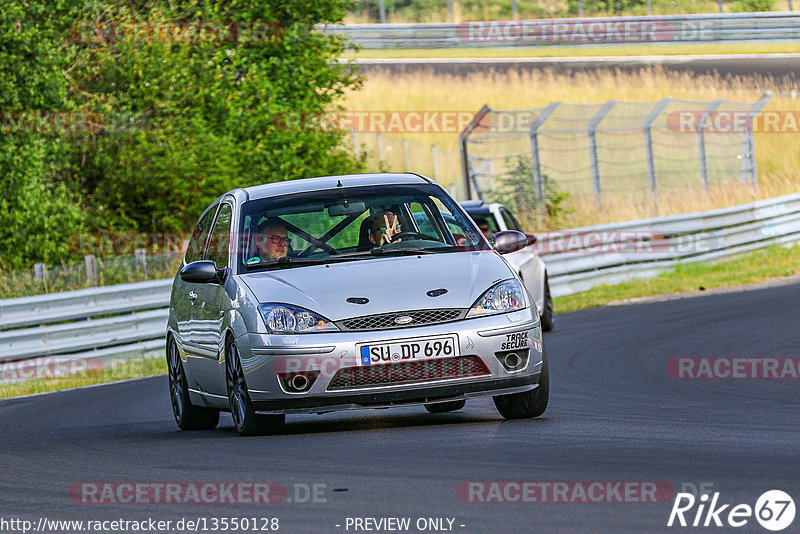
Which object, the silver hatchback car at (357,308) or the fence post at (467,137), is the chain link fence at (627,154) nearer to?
the fence post at (467,137)

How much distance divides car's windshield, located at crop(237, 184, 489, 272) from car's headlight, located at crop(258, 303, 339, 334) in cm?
61

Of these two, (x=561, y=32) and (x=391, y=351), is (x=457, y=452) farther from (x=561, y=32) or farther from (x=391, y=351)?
(x=561, y=32)

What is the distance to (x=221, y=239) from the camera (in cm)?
1006

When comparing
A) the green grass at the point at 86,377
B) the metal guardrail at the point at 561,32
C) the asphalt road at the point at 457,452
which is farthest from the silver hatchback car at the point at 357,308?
the metal guardrail at the point at 561,32

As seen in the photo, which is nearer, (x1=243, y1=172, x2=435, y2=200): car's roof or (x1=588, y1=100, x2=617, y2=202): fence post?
(x1=243, y1=172, x2=435, y2=200): car's roof

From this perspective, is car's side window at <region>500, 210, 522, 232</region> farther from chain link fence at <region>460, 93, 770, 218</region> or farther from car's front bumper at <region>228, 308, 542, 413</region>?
car's front bumper at <region>228, 308, 542, 413</region>

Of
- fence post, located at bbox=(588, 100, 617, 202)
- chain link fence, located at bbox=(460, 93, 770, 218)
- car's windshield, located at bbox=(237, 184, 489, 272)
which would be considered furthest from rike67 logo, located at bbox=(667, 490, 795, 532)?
fence post, located at bbox=(588, 100, 617, 202)

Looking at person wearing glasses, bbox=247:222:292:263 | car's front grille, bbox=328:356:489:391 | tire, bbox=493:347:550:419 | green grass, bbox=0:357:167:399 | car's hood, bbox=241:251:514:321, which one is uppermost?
person wearing glasses, bbox=247:222:292:263

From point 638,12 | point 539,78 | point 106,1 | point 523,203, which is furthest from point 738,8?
point 106,1

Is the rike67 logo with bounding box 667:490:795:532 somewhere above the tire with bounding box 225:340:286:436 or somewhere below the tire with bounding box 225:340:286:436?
above

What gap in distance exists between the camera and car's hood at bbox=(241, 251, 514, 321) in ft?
27.4

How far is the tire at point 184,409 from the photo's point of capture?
1039cm

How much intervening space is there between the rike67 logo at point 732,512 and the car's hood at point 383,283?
285cm

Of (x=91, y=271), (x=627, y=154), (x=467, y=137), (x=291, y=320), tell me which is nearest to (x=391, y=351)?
(x=291, y=320)
